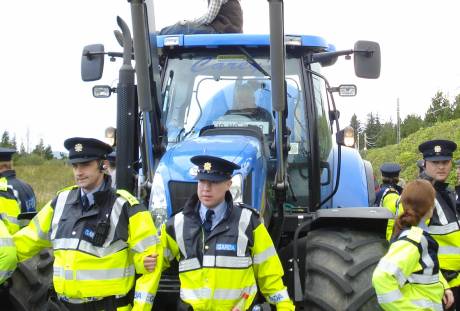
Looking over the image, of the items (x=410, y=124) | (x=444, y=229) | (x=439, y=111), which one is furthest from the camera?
(x=410, y=124)

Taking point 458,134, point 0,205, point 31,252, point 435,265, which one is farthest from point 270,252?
point 458,134

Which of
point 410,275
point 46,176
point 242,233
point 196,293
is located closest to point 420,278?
point 410,275

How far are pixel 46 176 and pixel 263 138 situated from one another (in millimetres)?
22136

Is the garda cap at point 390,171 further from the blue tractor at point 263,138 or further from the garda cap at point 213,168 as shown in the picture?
the garda cap at point 213,168

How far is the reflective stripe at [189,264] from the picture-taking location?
132 inches

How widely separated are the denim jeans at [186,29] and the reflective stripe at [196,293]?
2685 mm

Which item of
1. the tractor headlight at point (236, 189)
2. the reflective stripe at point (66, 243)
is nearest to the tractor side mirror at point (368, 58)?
the tractor headlight at point (236, 189)

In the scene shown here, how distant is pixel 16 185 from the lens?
18.6 feet

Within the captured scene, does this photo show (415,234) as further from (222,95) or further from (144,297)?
(222,95)

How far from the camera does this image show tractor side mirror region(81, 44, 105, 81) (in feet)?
15.7

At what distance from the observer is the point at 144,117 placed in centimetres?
427

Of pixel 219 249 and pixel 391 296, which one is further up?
pixel 219 249

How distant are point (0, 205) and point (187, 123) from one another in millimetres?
1733

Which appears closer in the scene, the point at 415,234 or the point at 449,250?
the point at 415,234
